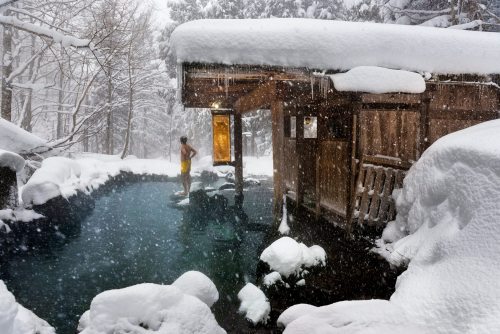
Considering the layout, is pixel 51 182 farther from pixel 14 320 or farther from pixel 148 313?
pixel 148 313

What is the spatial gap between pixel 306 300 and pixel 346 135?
5879 mm

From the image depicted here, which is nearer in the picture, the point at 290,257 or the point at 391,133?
the point at 290,257

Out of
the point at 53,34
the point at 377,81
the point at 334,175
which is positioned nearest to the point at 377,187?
the point at 334,175

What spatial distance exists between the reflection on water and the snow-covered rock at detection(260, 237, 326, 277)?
37.1 inches

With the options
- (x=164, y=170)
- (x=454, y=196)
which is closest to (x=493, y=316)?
(x=454, y=196)

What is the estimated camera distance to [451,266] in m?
2.88

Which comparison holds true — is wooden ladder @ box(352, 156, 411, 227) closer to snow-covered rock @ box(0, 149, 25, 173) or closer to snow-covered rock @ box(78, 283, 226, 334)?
snow-covered rock @ box(78, 283, 226, 334)

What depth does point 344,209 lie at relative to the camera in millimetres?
7238

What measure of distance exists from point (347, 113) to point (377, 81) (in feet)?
12.9

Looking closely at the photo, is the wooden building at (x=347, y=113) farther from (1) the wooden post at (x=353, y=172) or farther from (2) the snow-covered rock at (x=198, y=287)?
(2) the snow-covered rock at (x=198, y=287)

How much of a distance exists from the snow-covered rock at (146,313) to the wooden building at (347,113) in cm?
392

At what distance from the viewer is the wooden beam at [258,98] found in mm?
8243

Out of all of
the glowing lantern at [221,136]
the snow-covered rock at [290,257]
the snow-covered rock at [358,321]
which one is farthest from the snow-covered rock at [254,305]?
the glowing lantern at [221,136]

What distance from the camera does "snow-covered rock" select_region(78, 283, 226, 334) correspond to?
3.67 meters
